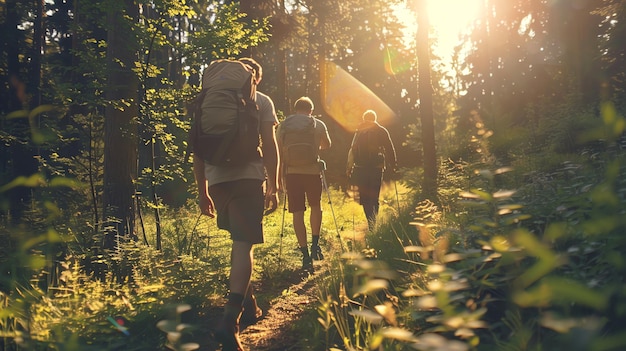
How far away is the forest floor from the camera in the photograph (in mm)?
3854

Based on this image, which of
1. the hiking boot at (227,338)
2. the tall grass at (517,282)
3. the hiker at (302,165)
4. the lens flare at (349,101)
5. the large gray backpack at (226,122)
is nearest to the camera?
the tall grass at (517,282)

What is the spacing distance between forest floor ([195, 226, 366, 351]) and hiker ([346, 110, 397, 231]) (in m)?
3.17

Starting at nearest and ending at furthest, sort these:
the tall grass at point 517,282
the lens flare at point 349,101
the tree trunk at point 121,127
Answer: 1. the tall grass at point 517,282
2. the tree trunk at point 121,127
3. the lens flare at point 349,101

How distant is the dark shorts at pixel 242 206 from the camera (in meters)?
3.78

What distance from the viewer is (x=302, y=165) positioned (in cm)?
709

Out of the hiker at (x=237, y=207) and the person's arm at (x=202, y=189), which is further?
the person's arm at (x=202, y=189)

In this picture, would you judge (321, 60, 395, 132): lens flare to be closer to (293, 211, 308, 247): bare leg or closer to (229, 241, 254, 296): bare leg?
(293, 211, 308, 247): bare leg

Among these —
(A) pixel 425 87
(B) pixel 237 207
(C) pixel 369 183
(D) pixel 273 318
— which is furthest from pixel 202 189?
(A) pixel 425 87

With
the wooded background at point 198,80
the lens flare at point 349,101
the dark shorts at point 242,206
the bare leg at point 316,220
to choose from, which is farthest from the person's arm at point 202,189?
the lens flare at point 349,101

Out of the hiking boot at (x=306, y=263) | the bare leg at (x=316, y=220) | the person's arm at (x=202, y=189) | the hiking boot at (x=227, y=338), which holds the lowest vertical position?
the hiking boot at (x=306, y=263)

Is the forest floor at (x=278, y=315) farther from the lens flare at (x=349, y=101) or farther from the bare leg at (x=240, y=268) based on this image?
the lens flare at (x=349, y=101)

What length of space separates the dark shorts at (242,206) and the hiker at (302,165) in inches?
120

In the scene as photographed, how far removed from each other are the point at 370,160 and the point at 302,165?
2.38 metres

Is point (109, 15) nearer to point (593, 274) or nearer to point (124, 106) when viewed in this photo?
point (124, 106)
